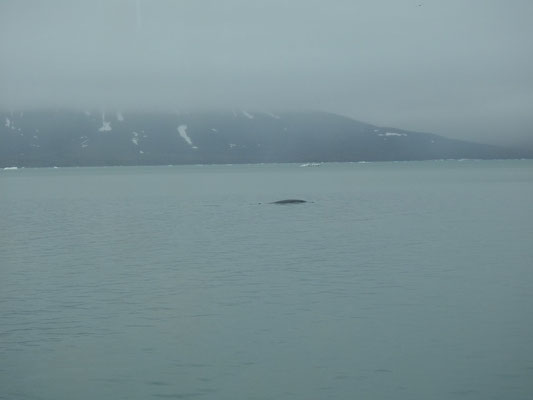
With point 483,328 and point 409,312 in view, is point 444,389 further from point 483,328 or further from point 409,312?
point 409,312

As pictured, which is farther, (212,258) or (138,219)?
(138,219)

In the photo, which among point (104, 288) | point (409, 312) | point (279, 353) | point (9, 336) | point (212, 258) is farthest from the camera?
point (212, 258)

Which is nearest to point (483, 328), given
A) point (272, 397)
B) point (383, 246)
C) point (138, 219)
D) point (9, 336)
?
point (272, 397)

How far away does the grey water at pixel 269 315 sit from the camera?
20.9m

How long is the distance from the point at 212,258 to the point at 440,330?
19.0 m

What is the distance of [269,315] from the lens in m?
27.9

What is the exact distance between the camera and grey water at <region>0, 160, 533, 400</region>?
20.9 meters

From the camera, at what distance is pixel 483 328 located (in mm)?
25844

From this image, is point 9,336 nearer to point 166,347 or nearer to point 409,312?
point 166,347

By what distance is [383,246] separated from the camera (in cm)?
4716

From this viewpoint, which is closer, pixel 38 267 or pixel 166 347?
pixel 166 347

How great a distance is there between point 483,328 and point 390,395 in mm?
7183

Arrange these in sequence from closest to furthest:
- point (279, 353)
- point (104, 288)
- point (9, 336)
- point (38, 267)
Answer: point (279, 353), point (9, 336), point (104, 288), point (38, 267)

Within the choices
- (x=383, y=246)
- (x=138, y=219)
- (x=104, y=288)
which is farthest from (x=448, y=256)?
(x=138, y=219)
